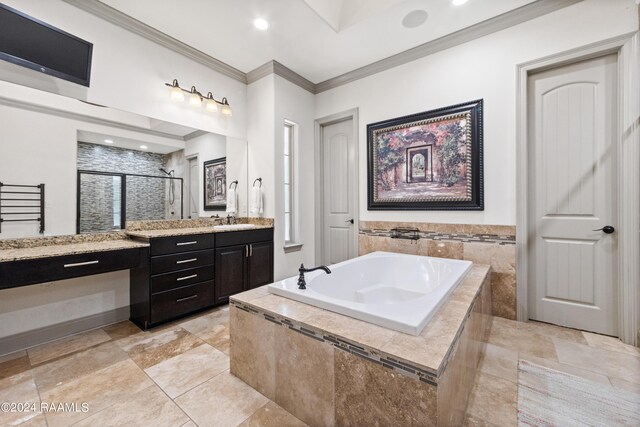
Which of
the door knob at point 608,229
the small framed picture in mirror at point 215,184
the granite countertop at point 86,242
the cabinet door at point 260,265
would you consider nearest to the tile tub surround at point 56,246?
the granite countertop at point 86,242

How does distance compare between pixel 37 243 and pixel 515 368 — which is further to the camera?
pixel 37 243

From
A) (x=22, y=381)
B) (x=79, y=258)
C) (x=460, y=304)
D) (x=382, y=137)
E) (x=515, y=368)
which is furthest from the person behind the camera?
(x=382, y=137)

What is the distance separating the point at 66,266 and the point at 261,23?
8.12 ft

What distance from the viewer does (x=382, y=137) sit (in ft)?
9.89

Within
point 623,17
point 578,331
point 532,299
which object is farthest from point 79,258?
point 623,17

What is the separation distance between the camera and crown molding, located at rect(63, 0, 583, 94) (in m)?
2.16

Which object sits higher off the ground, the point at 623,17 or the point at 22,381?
the point at 623,17

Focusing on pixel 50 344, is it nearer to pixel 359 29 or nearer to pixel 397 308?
pixel 397 308

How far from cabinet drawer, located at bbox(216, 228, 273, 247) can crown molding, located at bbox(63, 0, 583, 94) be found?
1.86m

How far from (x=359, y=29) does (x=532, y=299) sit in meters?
2.93

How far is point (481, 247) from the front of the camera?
2.45m

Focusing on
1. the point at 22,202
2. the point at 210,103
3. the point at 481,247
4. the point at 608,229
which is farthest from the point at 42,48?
the point at 608,229

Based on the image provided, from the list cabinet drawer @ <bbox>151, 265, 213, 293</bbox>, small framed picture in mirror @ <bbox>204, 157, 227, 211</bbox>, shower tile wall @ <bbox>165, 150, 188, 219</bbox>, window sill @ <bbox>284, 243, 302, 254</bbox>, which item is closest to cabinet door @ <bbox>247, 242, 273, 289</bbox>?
window sill @ <bbox>284, 243, 302, 254</bbox>

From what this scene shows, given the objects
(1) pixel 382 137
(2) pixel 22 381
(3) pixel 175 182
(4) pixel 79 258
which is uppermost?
(1) pixel 382 137
